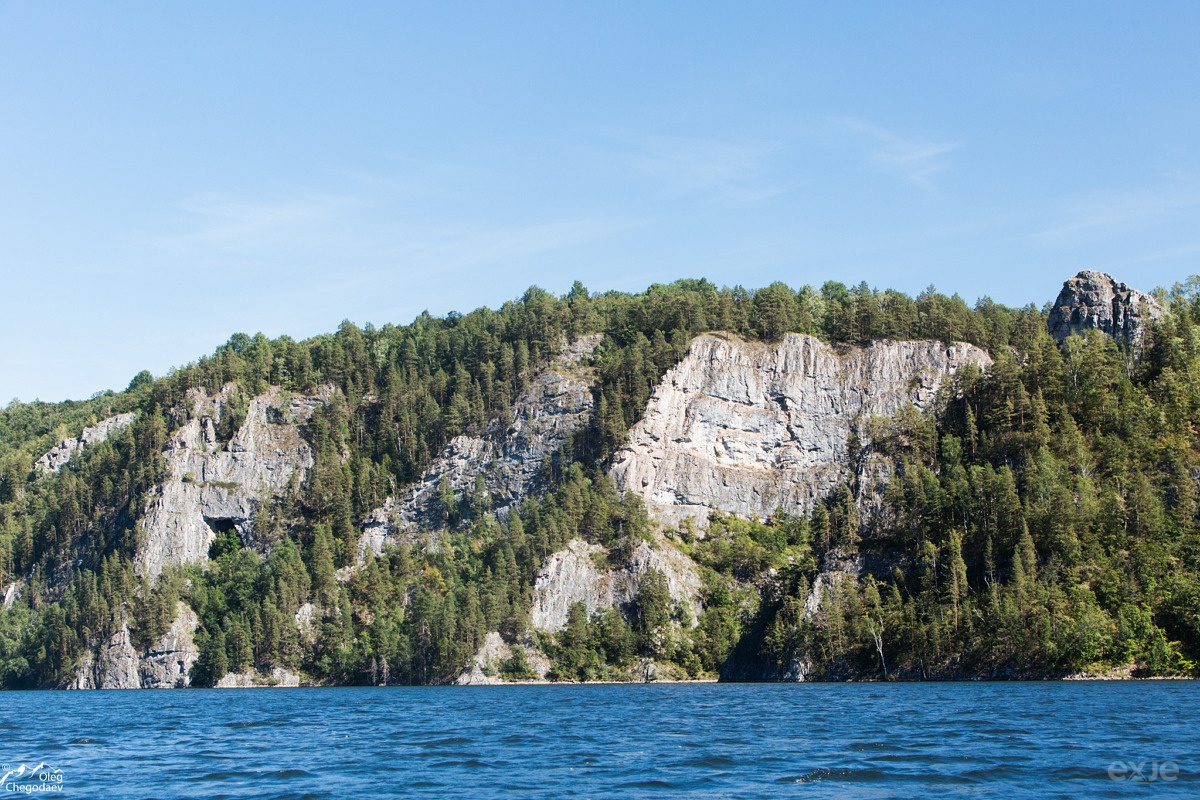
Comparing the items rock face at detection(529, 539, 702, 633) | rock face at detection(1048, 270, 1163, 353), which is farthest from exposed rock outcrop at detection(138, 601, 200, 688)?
rock face at detection(1048, 270, 1163, 353)

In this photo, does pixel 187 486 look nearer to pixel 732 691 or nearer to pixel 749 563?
pixel 749 563

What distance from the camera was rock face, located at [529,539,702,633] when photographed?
153500mm

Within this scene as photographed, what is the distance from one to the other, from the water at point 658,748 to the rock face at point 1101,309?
97.1m

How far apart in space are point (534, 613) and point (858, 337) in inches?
3014

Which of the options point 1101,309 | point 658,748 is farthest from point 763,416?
point 658,748

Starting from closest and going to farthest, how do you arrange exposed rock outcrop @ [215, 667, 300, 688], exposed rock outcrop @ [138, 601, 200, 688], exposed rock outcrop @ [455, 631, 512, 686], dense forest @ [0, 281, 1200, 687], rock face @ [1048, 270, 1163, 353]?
dense forest @ [0, 281, 1200, 687]
exposed rock outcrop @ [455, 631, 512, 686]
exposed rock outcrop @ [215, 667, 300, 688]
exposed rock outcrop @ [138, 601, 200, 688]
rock face @ [1048, 270, 1163, 353]

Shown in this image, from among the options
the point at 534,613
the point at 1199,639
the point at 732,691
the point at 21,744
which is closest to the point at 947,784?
the point at 21,744

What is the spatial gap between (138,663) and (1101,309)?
151 meters

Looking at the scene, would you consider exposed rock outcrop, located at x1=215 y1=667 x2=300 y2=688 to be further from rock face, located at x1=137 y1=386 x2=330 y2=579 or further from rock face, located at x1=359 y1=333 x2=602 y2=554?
rock face, located at x1=137 y1=386 x2=330 y2=579

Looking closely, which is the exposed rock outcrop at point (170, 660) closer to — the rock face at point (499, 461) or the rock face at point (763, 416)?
the rock face at point (499, 461)

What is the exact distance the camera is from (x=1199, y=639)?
4048 inches

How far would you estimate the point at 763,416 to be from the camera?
610ft

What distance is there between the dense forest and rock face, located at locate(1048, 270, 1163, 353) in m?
4.43

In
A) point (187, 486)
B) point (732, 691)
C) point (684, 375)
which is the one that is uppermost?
point (684, 375)
